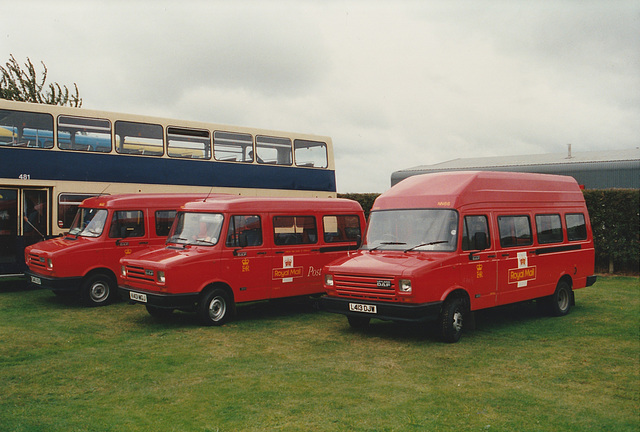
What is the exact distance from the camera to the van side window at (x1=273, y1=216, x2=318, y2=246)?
12195 mm

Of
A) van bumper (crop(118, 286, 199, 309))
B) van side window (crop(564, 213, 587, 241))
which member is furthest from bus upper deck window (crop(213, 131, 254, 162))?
van side window (crop(564, 213, 587, 241))

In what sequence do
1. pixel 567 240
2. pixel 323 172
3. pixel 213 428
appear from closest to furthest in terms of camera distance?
pixel 213 428, pixel 567 240, pixel 323 172

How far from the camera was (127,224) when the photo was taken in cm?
1395

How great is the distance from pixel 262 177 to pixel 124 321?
832 cm

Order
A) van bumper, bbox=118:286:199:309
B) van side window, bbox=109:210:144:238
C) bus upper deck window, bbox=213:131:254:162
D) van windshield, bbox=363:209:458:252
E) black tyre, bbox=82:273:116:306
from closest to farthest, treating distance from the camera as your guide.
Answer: van windshield, bbox=363:209:458:252
van bumper, bbox=118:286:199:309
black tyre, bbox=82:273:116:306
van side window, bbox=109:210:144:238
bus upper deck window, bbox=213:131:254:162

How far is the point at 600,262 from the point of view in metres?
20.0

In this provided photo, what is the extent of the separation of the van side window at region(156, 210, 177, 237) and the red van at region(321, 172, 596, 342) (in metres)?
5.55

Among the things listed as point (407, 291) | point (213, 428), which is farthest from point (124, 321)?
point (213, 428)

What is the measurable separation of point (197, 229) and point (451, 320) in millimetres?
5119

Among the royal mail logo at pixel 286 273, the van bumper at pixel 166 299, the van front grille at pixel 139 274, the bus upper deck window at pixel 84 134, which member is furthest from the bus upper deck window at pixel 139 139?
the royal mail logo at pixel 286 273

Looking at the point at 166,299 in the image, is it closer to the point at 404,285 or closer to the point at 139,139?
the point at 404,285

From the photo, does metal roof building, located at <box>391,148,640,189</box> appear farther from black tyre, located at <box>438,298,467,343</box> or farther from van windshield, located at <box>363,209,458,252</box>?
black tyre, located at <box>438,298,467,343</box>

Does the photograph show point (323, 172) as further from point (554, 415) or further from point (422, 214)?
point (554, 415)

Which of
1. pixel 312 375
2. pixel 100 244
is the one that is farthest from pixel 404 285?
→ pixel 100 244
